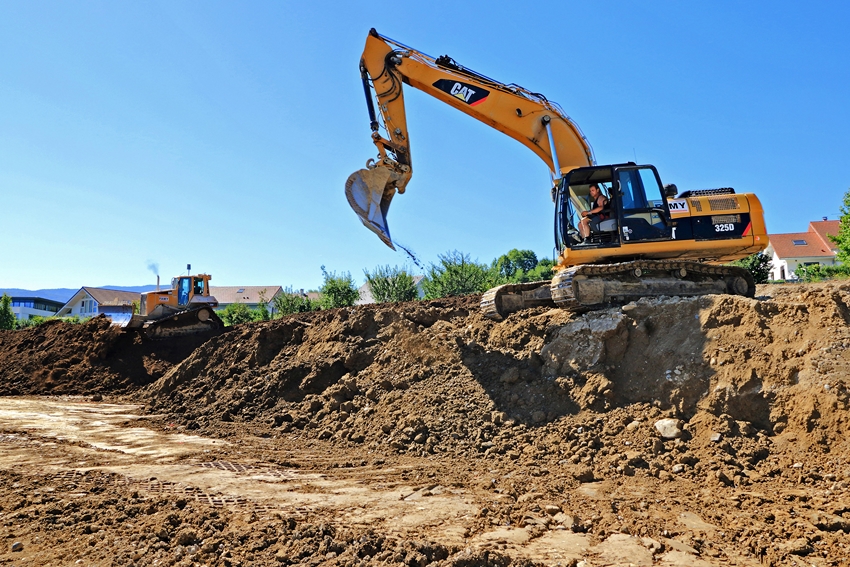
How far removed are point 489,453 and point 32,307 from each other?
74466 millimetres

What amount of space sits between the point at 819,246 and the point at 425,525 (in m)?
50.2

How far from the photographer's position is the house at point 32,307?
65.1 m

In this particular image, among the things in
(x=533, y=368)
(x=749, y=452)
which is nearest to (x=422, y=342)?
(x=533, y=368)

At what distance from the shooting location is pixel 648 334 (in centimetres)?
816

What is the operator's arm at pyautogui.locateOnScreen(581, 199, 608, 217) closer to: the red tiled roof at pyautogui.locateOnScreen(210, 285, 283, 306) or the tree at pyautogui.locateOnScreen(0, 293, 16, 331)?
the tree at pyautogui.locateOnScreen(0, 293, 16, 331)

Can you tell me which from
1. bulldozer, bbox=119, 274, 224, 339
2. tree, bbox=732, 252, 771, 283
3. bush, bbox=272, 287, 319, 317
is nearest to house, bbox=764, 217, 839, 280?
tree, bbox=732, 252, 771, 283

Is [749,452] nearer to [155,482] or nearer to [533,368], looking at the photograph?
[533,368]

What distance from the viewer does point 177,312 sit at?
21.4m

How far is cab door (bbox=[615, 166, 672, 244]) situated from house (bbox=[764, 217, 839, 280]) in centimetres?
4017

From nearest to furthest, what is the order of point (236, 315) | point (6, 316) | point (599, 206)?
point (599, 206)
point (236, 315)
point (6, 316)

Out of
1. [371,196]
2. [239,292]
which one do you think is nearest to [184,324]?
[371,196]

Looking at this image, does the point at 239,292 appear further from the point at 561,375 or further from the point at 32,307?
the point at 561,375

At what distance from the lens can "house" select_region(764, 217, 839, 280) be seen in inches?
1759

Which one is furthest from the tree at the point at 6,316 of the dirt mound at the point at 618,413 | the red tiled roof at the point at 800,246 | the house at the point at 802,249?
the red tiled roof at the point at 800,246
